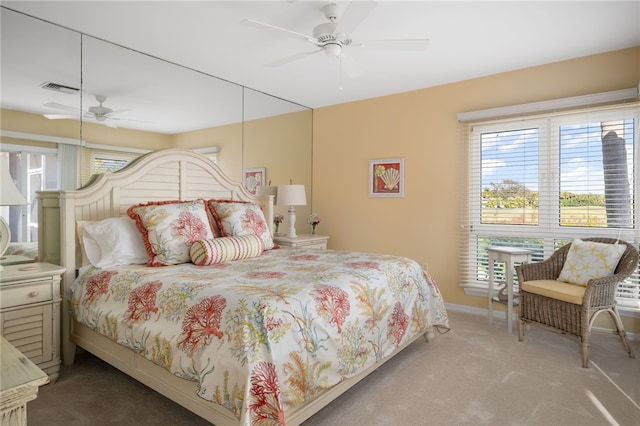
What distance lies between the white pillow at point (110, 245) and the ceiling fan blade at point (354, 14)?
2155 millimetres

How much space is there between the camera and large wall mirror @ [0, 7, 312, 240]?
263 cm

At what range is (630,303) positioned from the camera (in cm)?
317

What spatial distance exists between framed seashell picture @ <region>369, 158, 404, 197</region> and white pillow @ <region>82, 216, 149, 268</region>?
112 inches

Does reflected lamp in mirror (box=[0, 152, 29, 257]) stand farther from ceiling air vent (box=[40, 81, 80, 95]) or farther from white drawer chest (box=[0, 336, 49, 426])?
white drawer chest (box=[0, 336, 49, 426])

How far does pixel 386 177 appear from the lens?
4.57m

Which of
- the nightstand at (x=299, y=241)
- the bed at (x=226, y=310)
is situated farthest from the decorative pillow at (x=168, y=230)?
the nightstand at (x=299, y=241)

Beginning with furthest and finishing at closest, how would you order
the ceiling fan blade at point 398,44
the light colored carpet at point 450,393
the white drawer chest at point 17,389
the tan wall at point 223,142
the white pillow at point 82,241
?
1. the tan wall at point 223,142
2. the white pillow at point 82,241
3. the ceiling fan blade at point 398,44
4. the light colored carpet at point 450,393
5. the white drawer chest at point 17,389

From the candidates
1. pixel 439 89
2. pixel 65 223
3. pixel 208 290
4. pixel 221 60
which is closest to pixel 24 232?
pixel 65 223

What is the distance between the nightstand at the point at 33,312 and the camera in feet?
7.46

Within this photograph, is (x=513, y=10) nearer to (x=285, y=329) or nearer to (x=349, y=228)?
(x=285, y=329)

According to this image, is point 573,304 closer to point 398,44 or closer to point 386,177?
point 398,44

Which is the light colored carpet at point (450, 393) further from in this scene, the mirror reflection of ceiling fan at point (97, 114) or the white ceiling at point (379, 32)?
the white ceiling at point (379, 32)

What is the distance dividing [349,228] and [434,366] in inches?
99.5

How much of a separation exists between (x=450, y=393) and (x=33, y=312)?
8.96ft
